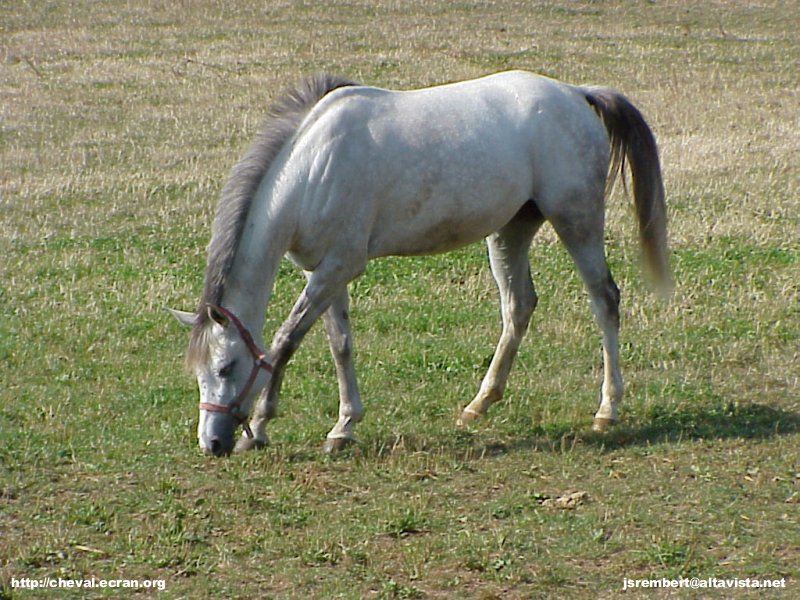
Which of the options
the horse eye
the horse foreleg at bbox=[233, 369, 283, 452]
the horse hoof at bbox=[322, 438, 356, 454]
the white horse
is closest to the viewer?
the horse eye

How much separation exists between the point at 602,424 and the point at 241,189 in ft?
8.51

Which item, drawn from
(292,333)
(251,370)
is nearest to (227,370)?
(251,370)

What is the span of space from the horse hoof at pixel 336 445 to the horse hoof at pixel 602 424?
1.49m

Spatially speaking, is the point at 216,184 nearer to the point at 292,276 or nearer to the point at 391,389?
the point at 292,276

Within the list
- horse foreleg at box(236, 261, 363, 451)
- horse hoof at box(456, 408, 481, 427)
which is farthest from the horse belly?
horse hoof at box(456, 408, 481, 427)

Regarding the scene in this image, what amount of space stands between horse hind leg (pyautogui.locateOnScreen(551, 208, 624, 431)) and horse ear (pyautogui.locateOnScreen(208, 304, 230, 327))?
7.19ft

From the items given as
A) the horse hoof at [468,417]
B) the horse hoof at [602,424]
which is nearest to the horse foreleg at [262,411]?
the horse hoof at [468,417]

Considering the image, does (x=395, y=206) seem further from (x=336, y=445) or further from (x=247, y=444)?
(x=247, y=444)

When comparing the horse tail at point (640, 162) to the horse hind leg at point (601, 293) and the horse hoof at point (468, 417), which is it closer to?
the horse hind leg at point (601, 293)

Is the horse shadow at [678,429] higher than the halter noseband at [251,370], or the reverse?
the halter noseband at [251,370]

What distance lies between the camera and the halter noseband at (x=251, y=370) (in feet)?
20.9

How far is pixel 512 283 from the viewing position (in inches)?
306

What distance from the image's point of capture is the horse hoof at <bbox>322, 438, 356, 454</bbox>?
22.2 feet

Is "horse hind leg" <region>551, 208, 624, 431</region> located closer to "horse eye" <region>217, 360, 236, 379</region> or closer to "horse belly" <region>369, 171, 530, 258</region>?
"horse belly" <region>369, 171, 530, 258</region>
